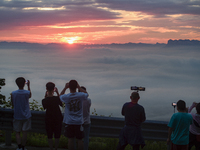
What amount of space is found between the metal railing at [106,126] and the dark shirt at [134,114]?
2.75 ft

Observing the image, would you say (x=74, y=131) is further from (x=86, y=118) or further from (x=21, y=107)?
(x=21, y=107)

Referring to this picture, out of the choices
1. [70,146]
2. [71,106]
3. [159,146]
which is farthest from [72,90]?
[159,146]

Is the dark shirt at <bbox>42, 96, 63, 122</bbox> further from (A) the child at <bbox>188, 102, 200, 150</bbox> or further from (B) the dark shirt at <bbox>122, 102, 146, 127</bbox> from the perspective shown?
(A) the child at <bbox>188, 102, 200, 150</bbox>

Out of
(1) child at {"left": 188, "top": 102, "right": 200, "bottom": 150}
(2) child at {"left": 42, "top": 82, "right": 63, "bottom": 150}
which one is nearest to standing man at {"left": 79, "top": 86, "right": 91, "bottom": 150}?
(2) child at {"left": 42, "top": 82, "right": 63, "bottom": 150}

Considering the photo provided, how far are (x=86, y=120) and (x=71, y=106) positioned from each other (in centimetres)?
62

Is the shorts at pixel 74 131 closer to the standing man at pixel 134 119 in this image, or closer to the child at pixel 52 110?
the child at pixel 52 110

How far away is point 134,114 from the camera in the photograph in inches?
220

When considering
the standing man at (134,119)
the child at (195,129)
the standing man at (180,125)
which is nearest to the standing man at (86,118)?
the standing man at (134,119)

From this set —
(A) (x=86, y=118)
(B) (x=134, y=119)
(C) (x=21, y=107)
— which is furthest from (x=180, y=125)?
(C) (x=21, y=107)

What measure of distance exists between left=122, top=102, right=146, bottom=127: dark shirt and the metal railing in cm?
84

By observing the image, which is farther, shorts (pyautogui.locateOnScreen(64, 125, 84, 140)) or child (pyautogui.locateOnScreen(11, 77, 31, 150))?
child (pyautogui.locateOnScreen(11, 77, 31, 150))

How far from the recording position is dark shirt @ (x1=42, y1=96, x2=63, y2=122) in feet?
19.9

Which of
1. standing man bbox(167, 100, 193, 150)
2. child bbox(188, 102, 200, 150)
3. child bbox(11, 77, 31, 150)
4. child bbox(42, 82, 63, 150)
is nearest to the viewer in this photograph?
standing man bbox(167, 100, 193, 150)

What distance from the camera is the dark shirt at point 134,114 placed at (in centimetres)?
559
